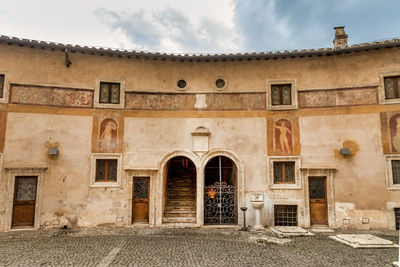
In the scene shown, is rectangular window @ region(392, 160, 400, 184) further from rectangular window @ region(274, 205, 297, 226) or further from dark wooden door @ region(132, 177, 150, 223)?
dark wooden door @ region(132, 177, 150, 223)

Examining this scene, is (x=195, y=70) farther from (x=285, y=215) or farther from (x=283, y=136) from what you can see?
(x=285, y=215)

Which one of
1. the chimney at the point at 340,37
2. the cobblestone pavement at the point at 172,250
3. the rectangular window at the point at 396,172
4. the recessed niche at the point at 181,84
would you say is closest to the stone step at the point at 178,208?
the cobblestone pavement at the point at 172,250

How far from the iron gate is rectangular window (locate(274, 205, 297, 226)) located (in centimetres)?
177

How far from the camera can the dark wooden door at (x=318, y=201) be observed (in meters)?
11.2

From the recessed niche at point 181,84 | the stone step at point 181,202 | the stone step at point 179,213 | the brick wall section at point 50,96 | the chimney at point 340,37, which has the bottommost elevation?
the stone step at point 179,213

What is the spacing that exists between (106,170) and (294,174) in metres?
7.96

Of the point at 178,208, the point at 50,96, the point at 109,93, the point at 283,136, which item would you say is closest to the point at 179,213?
the point at 178,208

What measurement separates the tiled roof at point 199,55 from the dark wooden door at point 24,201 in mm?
5280

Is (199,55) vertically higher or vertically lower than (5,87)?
higher

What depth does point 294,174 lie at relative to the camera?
1149 cm

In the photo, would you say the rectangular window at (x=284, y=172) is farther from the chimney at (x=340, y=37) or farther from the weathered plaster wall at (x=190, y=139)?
the chimney at (x=340, y=37)

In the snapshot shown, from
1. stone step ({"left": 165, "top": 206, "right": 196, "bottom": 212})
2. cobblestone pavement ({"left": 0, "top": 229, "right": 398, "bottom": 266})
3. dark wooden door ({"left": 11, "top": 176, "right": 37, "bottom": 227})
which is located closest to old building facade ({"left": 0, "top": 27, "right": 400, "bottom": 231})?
dark wooden door ({"left": 11, "top": 176, "right": 37, "bottom": 227})

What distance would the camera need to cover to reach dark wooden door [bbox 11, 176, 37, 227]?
1047cm

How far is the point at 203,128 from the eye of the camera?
11836 mm
